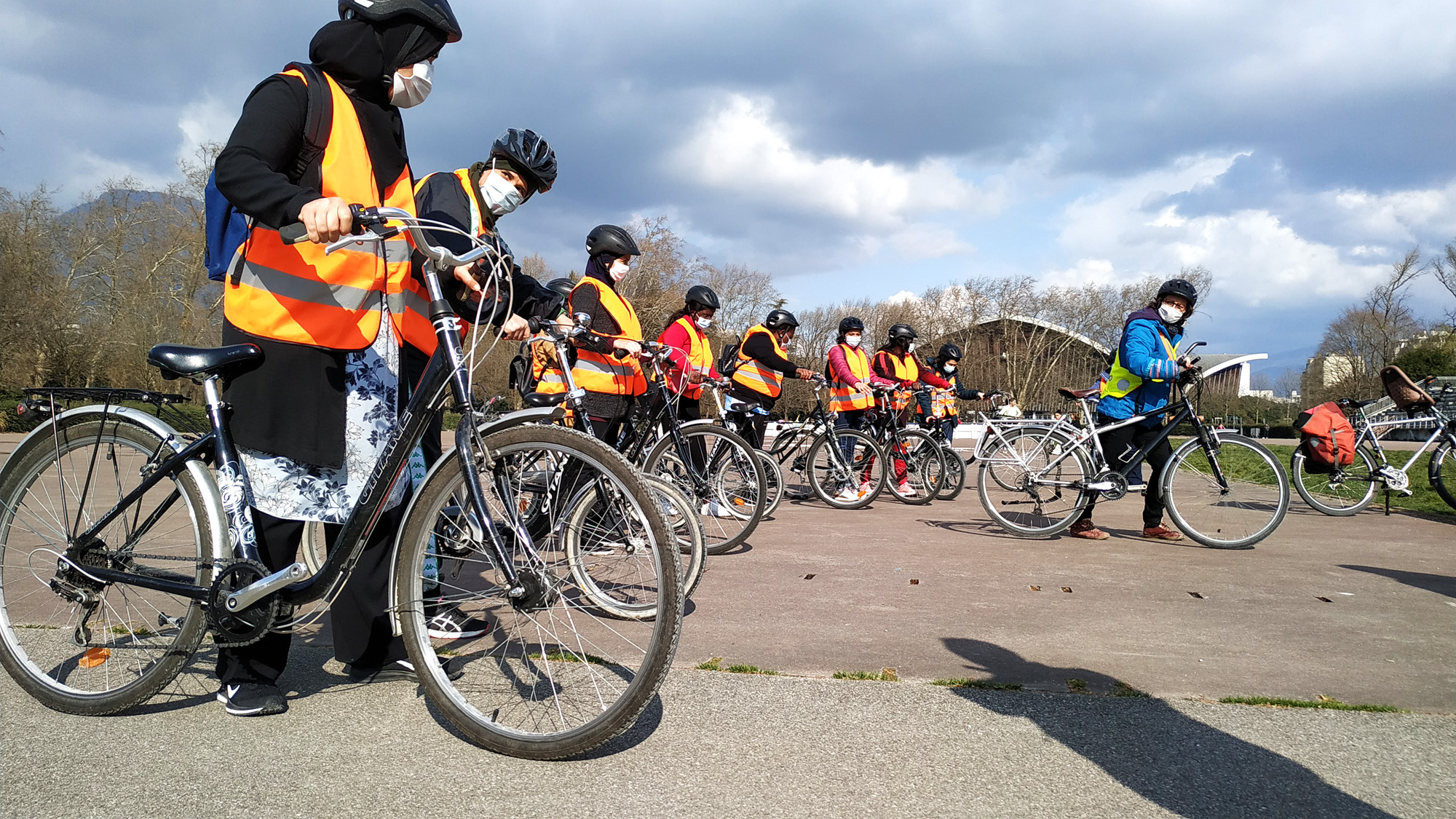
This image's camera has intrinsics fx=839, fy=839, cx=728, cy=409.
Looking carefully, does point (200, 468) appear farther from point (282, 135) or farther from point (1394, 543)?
point (1394, 543)

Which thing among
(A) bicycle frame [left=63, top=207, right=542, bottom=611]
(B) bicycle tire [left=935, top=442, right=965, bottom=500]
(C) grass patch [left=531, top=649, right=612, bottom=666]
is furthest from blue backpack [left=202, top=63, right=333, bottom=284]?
(B) bicycle tire [left=935, top=442, right=965, bottom=500]

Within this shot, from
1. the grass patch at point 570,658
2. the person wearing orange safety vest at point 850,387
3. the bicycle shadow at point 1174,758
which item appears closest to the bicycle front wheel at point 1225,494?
the person wearing orange safety vest at point 850,387

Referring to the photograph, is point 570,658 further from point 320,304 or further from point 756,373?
point 756,373

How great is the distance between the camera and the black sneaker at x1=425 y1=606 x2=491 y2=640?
2942 millimetres

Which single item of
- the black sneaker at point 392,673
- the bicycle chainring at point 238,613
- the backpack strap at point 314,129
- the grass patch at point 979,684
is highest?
the backpack strap at point 314,129

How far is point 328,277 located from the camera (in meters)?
2.60

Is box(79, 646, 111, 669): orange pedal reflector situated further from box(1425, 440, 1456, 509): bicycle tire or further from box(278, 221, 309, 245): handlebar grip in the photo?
box(1425, 440, 1456, 509): bicycle tire

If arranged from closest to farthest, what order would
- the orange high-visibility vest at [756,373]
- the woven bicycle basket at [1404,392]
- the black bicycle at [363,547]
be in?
the black bicycle at [363,547], the woven bicycle basket at [1404,392], the orange high-visibility vest at [756,373]

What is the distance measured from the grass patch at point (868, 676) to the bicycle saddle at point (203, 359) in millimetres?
2170

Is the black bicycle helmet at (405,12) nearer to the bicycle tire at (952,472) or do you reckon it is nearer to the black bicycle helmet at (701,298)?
the black bicycle helmet at (701,298)

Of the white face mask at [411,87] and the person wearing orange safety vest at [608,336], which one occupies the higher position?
the white face mask at [411,87]

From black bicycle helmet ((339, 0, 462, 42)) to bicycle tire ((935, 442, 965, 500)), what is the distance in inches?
303

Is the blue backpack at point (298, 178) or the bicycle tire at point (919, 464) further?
the bicycle tire at point (919, 464)

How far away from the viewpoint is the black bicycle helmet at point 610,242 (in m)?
5.27
